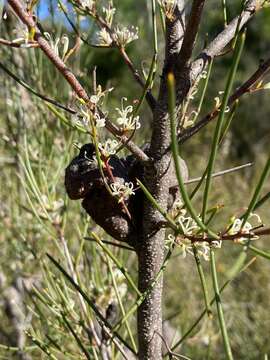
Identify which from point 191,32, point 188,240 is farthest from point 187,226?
point 191,32

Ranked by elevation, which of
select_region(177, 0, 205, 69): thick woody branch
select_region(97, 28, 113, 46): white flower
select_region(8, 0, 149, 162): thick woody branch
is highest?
select_region(97, 28, 113, 46): white flower

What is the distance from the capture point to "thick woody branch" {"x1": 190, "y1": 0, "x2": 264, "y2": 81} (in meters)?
0.48

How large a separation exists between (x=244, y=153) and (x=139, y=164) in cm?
547

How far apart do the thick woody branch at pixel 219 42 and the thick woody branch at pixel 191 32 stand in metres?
0.01

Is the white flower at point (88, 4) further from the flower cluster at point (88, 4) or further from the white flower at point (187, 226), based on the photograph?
the white flower at point (187, 226)

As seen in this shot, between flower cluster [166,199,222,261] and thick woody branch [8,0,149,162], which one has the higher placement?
thick woody branch [8,0,149,162]

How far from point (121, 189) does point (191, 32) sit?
127 mm

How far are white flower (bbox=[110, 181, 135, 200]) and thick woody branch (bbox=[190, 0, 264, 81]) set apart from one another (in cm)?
10

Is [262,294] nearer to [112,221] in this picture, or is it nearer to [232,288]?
[232,288]

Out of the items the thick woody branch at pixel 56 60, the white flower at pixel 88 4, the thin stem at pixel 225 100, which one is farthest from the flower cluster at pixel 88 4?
the thin stem at pixel 225 100

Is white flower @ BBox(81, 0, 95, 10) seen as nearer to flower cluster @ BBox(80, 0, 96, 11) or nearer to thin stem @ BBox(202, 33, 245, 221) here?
flower cluster @ BBox(80, 0, 96, 11)

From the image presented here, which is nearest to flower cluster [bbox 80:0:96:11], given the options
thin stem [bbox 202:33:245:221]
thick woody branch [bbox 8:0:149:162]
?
thick woody branch [bbox 8:0:149:162]

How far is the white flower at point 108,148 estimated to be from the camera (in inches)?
17.4

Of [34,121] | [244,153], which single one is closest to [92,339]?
[34,121]
